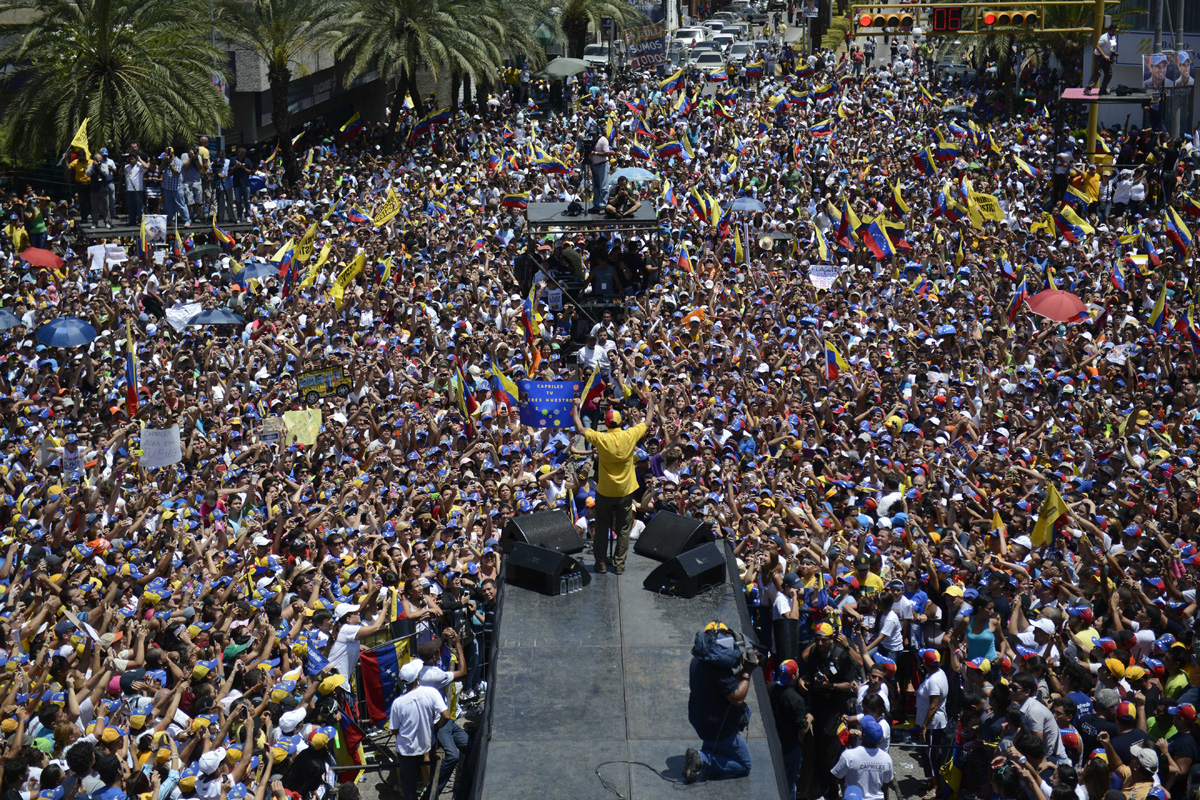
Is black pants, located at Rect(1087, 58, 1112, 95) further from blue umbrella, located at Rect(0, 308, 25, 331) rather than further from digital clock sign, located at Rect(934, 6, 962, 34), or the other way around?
blue umbrella, located at Rect(0, 308, 25, 331)

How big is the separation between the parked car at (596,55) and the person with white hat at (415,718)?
44.8m

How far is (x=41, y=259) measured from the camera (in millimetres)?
22250

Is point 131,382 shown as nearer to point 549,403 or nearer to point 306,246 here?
point 306,246

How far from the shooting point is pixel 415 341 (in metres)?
19.8

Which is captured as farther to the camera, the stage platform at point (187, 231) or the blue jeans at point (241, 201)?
the blue jeans at point (241, 201)

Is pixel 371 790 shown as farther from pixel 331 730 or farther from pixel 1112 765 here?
pixel 1112 765

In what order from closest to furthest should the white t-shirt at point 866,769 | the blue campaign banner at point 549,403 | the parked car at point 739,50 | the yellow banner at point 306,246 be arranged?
1. the white t-shirt at point 866,769
2. the blue campaign banner at point 549,403
3. the yellow banner at point 306,246
4. the parked car at point 739,50

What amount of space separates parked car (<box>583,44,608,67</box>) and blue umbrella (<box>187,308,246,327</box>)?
35.5m

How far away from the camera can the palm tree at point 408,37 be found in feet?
118

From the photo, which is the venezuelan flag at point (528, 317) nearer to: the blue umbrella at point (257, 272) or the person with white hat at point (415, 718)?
the blue umbrella at point (257, 272)

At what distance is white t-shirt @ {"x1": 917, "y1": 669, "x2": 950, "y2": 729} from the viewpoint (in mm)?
10875

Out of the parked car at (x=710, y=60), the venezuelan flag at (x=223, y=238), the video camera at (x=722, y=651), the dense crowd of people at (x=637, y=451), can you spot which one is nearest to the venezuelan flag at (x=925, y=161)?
the dense crowd of people at (x=637, y=451)

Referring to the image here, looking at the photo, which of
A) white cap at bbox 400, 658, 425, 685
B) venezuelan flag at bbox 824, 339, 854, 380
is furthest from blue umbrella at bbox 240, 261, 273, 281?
white cap at bbox 400, 658, 425, 685

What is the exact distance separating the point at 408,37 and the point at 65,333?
20.3 metres
